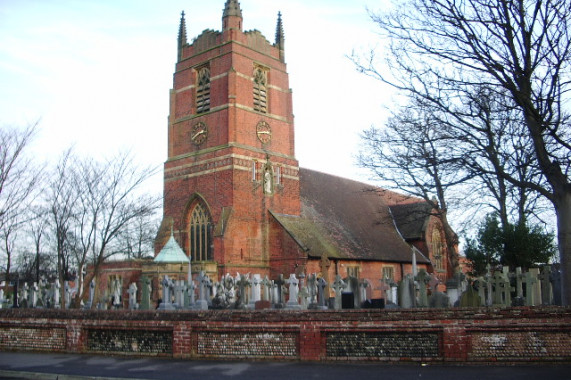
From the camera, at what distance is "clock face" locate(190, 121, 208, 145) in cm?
3322

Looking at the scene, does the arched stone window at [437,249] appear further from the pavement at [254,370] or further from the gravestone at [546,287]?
the pavement at [254,370]

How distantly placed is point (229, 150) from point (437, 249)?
21071mm

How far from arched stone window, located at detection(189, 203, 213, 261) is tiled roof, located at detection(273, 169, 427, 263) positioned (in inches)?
161

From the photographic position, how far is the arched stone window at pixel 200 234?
31484mm

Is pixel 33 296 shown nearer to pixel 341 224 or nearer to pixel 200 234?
pixel 200 234

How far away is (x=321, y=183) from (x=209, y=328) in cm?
3071

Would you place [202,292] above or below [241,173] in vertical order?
below

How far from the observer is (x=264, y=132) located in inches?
1335

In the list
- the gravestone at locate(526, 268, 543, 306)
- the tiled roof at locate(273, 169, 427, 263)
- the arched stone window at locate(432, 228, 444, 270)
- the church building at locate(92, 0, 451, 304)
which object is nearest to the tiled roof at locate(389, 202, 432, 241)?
the tiled roof at locate(273, 169, 427, 263)

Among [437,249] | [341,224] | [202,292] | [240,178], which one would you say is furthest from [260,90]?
[437,249]

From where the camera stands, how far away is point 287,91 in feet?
119

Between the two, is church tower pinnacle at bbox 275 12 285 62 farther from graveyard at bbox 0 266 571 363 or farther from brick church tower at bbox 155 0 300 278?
graveyard at bbox 0 266 571 363

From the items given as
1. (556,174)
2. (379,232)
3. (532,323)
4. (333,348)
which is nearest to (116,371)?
(333,348)

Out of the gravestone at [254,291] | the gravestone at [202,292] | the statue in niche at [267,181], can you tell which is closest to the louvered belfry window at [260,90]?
the statue in niche at [267,181]
